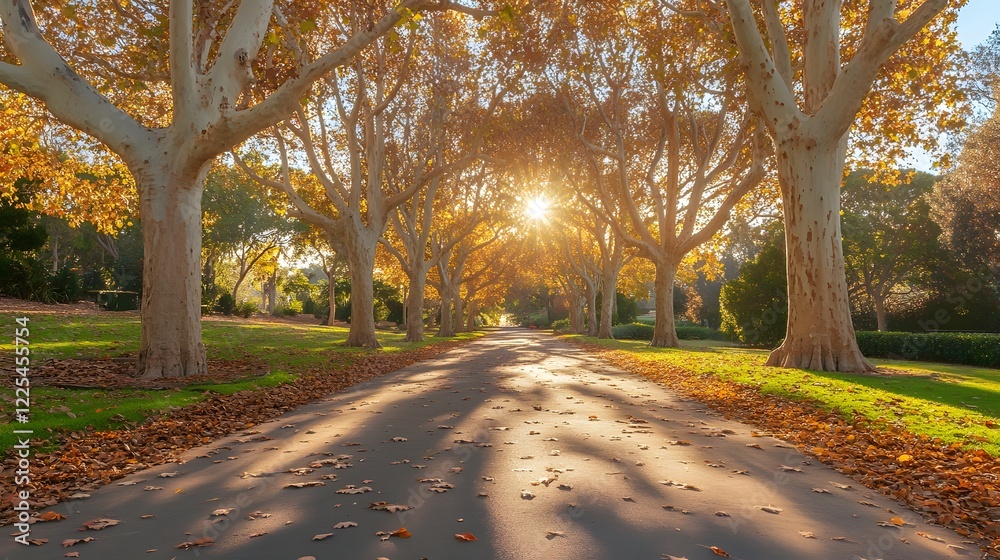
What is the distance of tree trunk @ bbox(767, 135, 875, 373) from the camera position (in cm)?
1306

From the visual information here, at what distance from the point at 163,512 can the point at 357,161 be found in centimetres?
1859

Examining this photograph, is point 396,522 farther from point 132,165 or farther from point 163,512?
point 132,165

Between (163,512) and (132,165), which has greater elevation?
(132,165)

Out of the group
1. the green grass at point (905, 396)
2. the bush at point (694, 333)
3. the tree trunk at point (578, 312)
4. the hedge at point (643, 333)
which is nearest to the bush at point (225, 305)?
the hedge at point (643, 333)

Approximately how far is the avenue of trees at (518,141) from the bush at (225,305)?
224mm

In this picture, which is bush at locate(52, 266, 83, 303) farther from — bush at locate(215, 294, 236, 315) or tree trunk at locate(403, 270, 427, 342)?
tree trunk at locate(403, 270, 427, 342)

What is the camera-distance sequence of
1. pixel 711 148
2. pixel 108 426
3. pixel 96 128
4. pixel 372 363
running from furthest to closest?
1. pixel 711 148
2. pixel 372 363
3. pixel 96 128
4. pixel 108 426

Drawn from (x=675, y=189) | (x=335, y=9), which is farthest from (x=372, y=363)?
(x=675, y=189)

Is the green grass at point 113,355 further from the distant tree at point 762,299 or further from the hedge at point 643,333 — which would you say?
the hedge at point 643,333

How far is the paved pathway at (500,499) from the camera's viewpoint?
3777 mm

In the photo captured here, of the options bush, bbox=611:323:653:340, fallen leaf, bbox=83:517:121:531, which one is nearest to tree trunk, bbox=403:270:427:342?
bush, bbox=611:323:653:340

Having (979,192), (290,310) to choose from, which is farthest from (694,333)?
(290,310)

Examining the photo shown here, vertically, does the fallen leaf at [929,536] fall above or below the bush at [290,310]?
below

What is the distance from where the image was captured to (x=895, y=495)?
512cm
